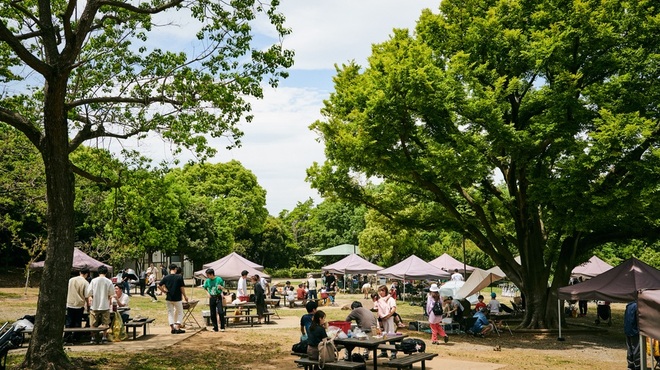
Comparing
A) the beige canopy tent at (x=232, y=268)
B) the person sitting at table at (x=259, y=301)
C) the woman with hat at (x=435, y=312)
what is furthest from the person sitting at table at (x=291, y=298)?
the woman with hat at (x=435, y=312)

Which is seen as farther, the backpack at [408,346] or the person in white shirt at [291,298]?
the person in white shirt at [291,298]

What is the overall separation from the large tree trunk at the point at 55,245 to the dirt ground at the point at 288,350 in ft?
4.16

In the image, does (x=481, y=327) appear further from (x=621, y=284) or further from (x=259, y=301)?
(x=259, y=301)

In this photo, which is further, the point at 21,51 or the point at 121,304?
the point at 121,304

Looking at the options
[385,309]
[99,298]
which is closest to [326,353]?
[385,309]

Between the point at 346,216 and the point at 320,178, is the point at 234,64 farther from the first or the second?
the point at 346,216

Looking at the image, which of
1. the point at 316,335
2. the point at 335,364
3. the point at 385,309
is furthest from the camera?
the point at 385,309

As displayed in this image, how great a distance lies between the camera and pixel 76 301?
14250 mm

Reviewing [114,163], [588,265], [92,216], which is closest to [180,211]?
[92,216]

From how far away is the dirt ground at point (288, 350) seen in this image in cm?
1267

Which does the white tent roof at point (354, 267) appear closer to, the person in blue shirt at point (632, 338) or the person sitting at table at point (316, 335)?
the person in blue shirt at point (632, 338)

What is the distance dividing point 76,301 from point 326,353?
7.37m

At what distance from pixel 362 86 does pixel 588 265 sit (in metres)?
19.5

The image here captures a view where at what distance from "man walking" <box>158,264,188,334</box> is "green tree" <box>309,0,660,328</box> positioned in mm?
6777
